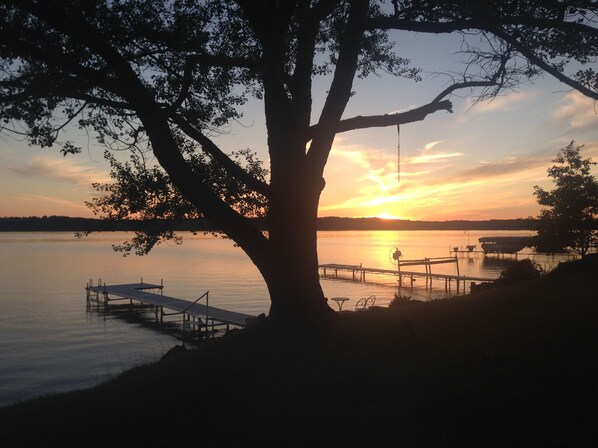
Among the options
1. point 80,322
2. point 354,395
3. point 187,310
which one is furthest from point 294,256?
point 80,322

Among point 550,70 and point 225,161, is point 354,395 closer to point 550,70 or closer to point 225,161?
point 225,161

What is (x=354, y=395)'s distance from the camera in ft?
21.0

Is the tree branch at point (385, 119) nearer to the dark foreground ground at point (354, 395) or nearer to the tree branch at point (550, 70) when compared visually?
the tree branch at point (550, 70)

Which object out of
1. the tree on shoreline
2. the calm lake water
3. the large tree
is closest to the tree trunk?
the large tree

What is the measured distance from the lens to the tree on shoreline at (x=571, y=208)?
110ft

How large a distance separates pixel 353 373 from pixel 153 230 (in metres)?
6.77

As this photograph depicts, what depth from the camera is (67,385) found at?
60.1 ft

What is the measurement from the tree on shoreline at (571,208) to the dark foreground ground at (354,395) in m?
27.7

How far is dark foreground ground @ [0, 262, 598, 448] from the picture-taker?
5.53 m

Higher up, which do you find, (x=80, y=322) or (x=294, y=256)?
(x=294, y=256)

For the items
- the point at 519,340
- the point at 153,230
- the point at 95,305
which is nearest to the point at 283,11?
the point at 153,230

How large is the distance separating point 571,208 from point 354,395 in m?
32.6

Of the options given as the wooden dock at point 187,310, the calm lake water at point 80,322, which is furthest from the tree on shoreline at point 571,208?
the wooden dock at point 187,310

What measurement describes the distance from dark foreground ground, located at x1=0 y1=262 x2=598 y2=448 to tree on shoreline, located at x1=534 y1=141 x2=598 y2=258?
1090 inches
